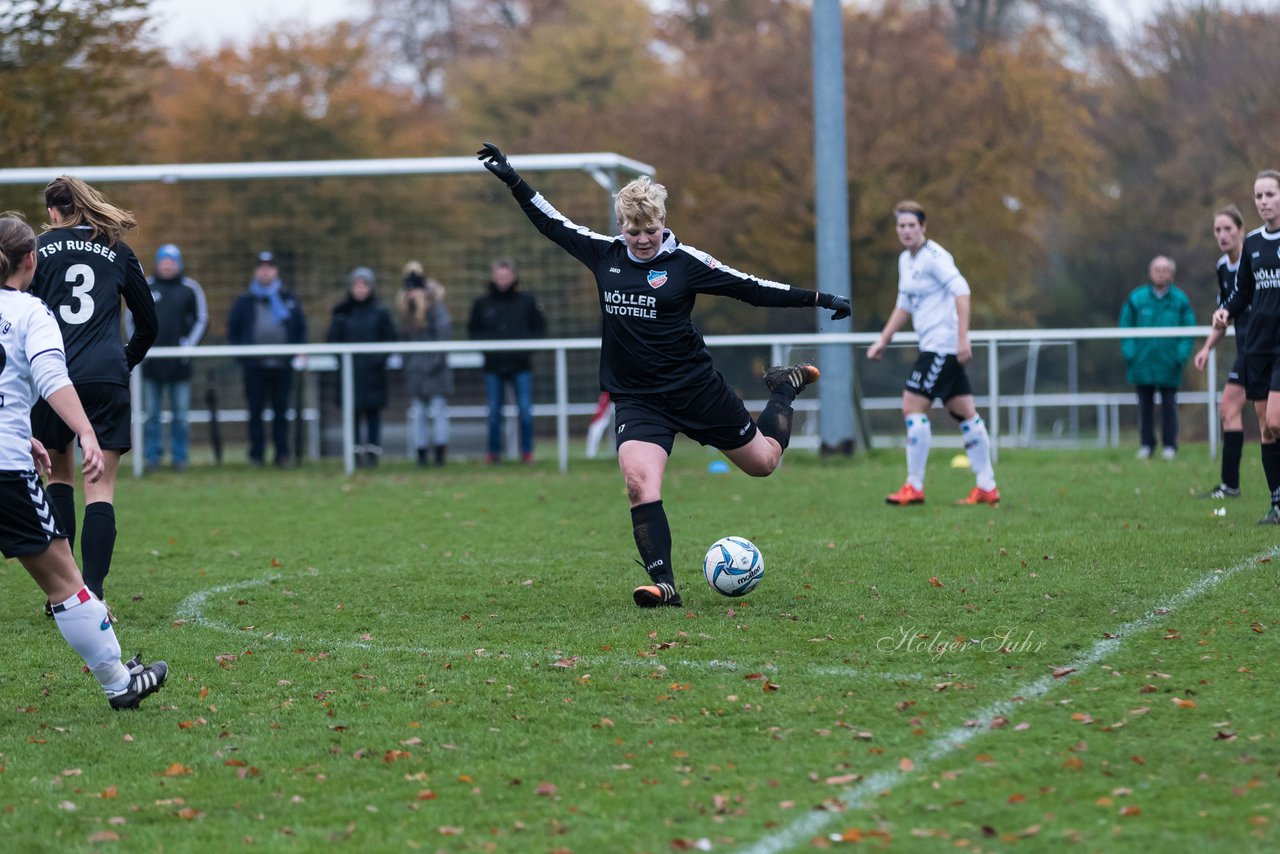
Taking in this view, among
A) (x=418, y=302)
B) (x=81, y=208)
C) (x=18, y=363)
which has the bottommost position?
(x=18, y=363)

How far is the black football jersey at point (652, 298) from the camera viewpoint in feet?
24.3

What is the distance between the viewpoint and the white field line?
5.83 meters

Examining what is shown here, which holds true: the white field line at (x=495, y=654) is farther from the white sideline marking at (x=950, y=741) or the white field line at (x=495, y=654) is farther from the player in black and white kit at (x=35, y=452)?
the player in black and white kit at (x=35, y=452)

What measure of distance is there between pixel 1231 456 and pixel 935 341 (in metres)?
Answer: 2.17

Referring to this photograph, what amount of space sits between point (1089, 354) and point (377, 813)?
15.8 m

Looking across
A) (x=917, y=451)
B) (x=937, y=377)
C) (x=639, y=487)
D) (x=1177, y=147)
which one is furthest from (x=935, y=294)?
(x=1177, y=147)

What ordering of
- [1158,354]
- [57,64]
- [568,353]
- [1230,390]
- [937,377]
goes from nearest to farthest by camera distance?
[1230,390] < [937,377] < [1158,354] < [568,353] < [57,64]

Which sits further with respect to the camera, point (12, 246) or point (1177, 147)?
point (1177, 147)

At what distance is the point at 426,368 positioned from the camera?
53.7 ft

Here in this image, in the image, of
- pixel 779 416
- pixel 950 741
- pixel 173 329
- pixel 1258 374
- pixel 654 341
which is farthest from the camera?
pixel 173 329

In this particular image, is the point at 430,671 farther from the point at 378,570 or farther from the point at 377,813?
the point at 378,570

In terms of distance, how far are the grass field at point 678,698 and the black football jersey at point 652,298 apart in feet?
3.60

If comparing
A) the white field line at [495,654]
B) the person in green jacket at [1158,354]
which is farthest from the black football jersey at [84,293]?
the person in green jacket at [1158,354]

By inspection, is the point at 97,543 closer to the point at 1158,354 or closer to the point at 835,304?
the point at 835,304
